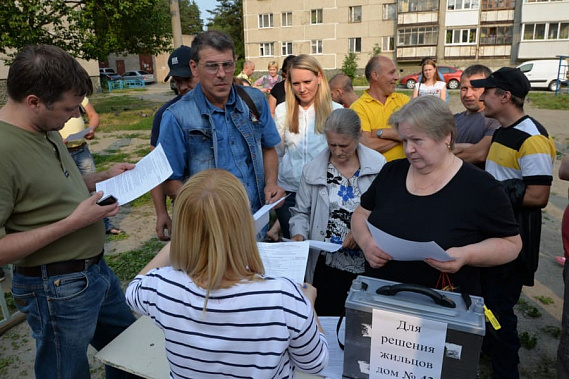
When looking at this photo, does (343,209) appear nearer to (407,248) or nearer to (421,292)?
(407,248)

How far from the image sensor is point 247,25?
40000 mm

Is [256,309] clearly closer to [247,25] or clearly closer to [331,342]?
[331,342]

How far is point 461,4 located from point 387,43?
642 cm

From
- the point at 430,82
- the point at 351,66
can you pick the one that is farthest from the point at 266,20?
the point at 430,82

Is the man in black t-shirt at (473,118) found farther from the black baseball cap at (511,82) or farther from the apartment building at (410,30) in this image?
the apartment building at (410,30)

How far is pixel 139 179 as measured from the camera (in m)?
2.00

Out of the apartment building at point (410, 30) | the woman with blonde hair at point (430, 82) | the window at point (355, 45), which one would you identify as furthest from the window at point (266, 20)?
the woman with blonde hair at point (430, 82)

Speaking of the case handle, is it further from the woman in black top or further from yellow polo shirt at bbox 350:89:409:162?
yellow polo shirt at bbox 350:89:409:162

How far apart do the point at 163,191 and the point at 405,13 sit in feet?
120

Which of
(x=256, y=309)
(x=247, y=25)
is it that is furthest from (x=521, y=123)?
(x=247, y=25)

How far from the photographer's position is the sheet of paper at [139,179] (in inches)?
74.5

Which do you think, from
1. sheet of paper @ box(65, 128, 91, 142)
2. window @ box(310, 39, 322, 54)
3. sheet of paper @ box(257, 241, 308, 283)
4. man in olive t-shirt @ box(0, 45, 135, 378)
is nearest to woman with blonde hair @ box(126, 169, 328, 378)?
sheet of paper @ box(257, 241, 308, 283)

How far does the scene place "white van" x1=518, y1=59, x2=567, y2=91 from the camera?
21844mm

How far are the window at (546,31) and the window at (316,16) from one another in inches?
662
